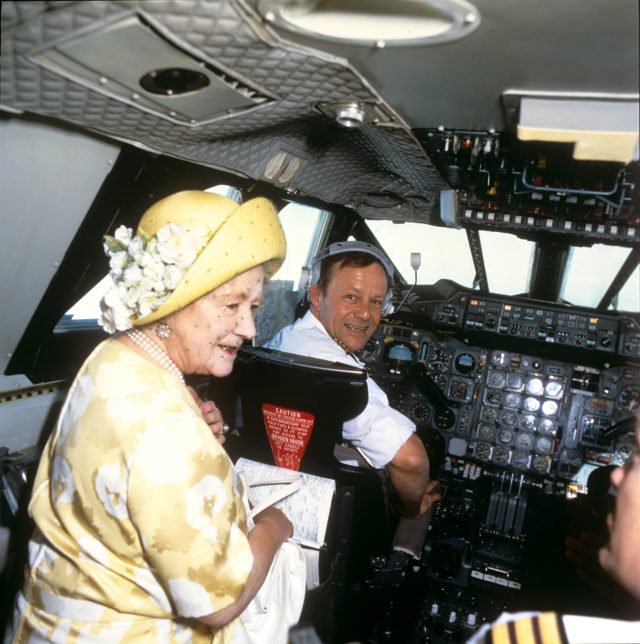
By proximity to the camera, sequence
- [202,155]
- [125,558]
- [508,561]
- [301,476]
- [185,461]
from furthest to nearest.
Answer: [508,561]
[202,155]
[301,476]
[125,558]
[185,461]

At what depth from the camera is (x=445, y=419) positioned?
13.9 ft

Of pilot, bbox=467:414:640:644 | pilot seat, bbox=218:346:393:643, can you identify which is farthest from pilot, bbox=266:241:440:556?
pilot, bbox=467:414:640:644

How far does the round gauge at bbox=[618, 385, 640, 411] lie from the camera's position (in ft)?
12.4

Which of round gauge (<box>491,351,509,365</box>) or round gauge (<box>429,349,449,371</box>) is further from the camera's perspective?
round gauge (<box>429,349,449,371</box>)

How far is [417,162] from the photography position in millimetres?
2453

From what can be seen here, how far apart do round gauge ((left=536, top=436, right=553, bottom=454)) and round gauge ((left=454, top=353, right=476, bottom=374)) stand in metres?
0.78

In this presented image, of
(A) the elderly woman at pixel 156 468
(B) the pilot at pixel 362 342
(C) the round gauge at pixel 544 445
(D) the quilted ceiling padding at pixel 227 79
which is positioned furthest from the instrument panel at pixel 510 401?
(A) the elderly woman at pixel 156 468

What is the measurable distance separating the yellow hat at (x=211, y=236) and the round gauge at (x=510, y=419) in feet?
11.1

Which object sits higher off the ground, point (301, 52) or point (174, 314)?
point (301, 52)

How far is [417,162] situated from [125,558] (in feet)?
6.94

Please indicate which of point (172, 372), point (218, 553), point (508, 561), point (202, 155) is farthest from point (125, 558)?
point (508, 561)

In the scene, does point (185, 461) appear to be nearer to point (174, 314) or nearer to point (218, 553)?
point (218, 553)

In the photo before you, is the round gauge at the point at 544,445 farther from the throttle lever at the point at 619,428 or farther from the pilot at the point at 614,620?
the pilot at the point at 614,620

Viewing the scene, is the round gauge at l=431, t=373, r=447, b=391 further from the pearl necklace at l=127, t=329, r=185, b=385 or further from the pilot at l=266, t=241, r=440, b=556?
the pearl necklace at l=127, t=329, r=185, b=385
